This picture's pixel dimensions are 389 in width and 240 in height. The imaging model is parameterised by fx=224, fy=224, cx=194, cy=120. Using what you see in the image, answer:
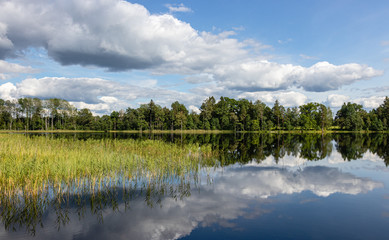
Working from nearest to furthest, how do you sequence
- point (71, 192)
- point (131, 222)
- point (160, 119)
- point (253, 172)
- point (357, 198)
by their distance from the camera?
1. point (131, 222)
2. point (71, 192)
3. point (357, 198)
4. point (253, 172)
5. point (160, 119)

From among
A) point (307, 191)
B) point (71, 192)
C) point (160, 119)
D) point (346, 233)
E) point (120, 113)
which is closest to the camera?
point (346, 233)

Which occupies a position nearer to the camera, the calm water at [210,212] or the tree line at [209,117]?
the calm water at [210,212]

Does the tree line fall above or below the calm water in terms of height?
above

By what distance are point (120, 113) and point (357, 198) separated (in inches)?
5148

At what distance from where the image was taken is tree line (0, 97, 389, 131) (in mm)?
112312

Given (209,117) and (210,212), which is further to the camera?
(209,117)

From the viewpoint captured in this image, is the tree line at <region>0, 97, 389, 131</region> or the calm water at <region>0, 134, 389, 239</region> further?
the tree line at <region>0, 97, 389, 131</region>

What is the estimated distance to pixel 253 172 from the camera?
754 inches

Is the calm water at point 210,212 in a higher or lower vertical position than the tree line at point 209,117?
lower

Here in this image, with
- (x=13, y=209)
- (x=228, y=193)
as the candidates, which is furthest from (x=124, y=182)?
(x=228, y=193)

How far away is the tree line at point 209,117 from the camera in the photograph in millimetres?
112312

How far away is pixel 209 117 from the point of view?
118 meters

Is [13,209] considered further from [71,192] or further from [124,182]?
[124,182]

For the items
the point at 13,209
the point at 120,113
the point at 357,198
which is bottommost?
the point at 357,198
